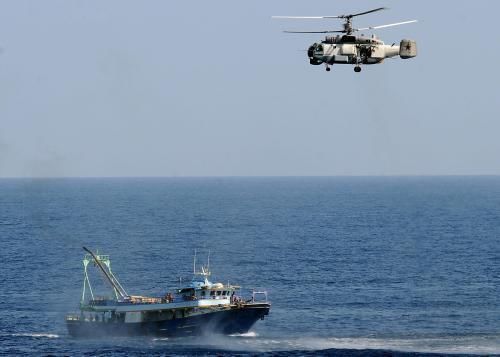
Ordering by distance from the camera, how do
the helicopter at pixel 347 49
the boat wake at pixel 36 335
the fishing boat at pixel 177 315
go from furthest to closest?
the fishing boat at pixel 177 315
the boat wake at pixel 36 335
the helicopter at pixel 347 49

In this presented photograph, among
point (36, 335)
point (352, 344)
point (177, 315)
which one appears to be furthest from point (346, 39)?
point (36, 335)

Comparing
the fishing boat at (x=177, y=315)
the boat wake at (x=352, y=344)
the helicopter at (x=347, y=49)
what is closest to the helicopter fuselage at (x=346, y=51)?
the helicopter at (x=347, y=49)

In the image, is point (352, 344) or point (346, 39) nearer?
point (346, 39)

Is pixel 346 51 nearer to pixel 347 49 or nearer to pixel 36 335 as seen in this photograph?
pixel 347 49

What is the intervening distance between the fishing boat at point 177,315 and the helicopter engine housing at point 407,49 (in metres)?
41.5

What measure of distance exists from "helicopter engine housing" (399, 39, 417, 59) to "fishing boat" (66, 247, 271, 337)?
41.5 metres

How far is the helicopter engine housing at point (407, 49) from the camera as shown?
9819cm

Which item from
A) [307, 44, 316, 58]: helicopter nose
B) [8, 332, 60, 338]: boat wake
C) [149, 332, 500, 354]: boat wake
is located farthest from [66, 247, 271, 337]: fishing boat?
[307, 44, 316, 58]: helicopter nose

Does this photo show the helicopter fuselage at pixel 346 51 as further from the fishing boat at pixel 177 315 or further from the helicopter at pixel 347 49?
the fishing boat at pixel 177 315

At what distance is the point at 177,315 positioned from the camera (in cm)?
12875

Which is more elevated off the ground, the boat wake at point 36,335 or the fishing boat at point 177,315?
the fishing boat at point 177,315

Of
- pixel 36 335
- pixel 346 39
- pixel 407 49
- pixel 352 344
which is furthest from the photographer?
pixel 36 335

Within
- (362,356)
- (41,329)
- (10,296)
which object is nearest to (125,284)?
(10,296)

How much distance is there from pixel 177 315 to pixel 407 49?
50.3 m
